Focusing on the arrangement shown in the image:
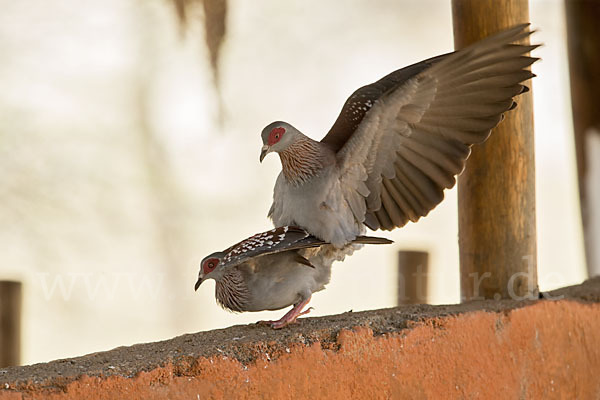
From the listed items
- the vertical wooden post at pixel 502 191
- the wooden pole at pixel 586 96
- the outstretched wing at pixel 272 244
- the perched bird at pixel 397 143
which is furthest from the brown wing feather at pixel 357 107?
the wooden pole at pixel 586 96

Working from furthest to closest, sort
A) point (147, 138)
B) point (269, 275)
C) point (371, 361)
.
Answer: point (147, 138)
point (269, 275)
point (371, 361)

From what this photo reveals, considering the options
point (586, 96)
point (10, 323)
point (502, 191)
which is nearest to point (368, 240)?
point (502, 191)

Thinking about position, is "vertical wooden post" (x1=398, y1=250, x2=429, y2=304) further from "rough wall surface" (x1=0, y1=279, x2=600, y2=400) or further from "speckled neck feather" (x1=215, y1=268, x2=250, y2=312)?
"speckled neck feather" (x1=215, y1=268, x2=250, y2=312)

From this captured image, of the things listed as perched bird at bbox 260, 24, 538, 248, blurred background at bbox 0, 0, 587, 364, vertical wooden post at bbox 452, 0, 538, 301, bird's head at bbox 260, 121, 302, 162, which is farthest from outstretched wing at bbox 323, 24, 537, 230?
blurred background at bbox 0, 0, 587, 364

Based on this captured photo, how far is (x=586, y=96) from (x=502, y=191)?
1.94m

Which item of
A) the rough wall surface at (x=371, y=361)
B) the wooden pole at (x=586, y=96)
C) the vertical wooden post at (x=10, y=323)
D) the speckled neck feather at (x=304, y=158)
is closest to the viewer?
the rough wall surface at (x=371, y=361)

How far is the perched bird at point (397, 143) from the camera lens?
1.84 metres

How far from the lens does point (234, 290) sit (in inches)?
70.7

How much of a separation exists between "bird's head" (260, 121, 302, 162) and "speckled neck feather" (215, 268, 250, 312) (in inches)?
10.7

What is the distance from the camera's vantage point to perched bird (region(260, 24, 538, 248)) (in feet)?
6.04

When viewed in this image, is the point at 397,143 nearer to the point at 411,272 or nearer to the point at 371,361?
the point at 371,361

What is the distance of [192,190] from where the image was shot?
12.8 feet

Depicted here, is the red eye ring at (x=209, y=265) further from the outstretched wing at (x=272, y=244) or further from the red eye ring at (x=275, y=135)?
the red eye ring at (x=275, y=135)

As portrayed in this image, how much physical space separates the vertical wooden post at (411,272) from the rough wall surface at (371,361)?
153cm
